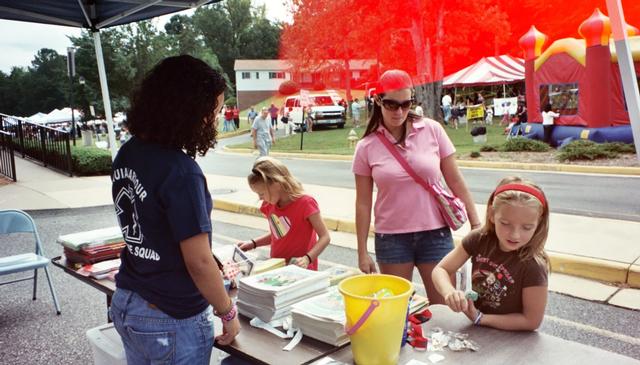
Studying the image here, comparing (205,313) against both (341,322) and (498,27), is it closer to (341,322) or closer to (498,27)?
(341,322)

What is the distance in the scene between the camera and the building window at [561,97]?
16141 mm

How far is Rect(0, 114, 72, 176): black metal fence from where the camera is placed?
14.5 m

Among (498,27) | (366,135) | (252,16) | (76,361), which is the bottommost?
(76,361)

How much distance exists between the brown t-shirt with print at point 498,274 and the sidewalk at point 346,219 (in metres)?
3.46

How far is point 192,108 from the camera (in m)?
1.78

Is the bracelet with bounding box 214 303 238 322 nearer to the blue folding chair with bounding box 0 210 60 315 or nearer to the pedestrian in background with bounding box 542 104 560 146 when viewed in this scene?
the blue folding chair with bounding box 0 210 60 315

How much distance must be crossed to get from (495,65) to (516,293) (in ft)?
83.3

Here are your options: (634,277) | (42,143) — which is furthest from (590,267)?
(42,143)

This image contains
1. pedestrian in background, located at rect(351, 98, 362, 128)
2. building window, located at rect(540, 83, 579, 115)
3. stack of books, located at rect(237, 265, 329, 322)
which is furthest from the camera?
pedestrian in background, located at rect(351, 98, 362, 128)

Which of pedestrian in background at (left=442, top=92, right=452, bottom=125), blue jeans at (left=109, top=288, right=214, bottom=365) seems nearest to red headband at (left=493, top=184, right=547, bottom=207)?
blue jeans at (left=109, top=288, right=214, bottom=365)

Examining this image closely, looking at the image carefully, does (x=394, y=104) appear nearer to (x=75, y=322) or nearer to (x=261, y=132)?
(x=75, y=322)

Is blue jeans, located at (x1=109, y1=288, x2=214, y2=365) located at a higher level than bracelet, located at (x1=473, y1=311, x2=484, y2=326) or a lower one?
higher

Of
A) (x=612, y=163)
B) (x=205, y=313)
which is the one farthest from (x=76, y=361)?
(x=612, y=163)

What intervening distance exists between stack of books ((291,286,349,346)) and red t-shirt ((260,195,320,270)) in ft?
3.65
